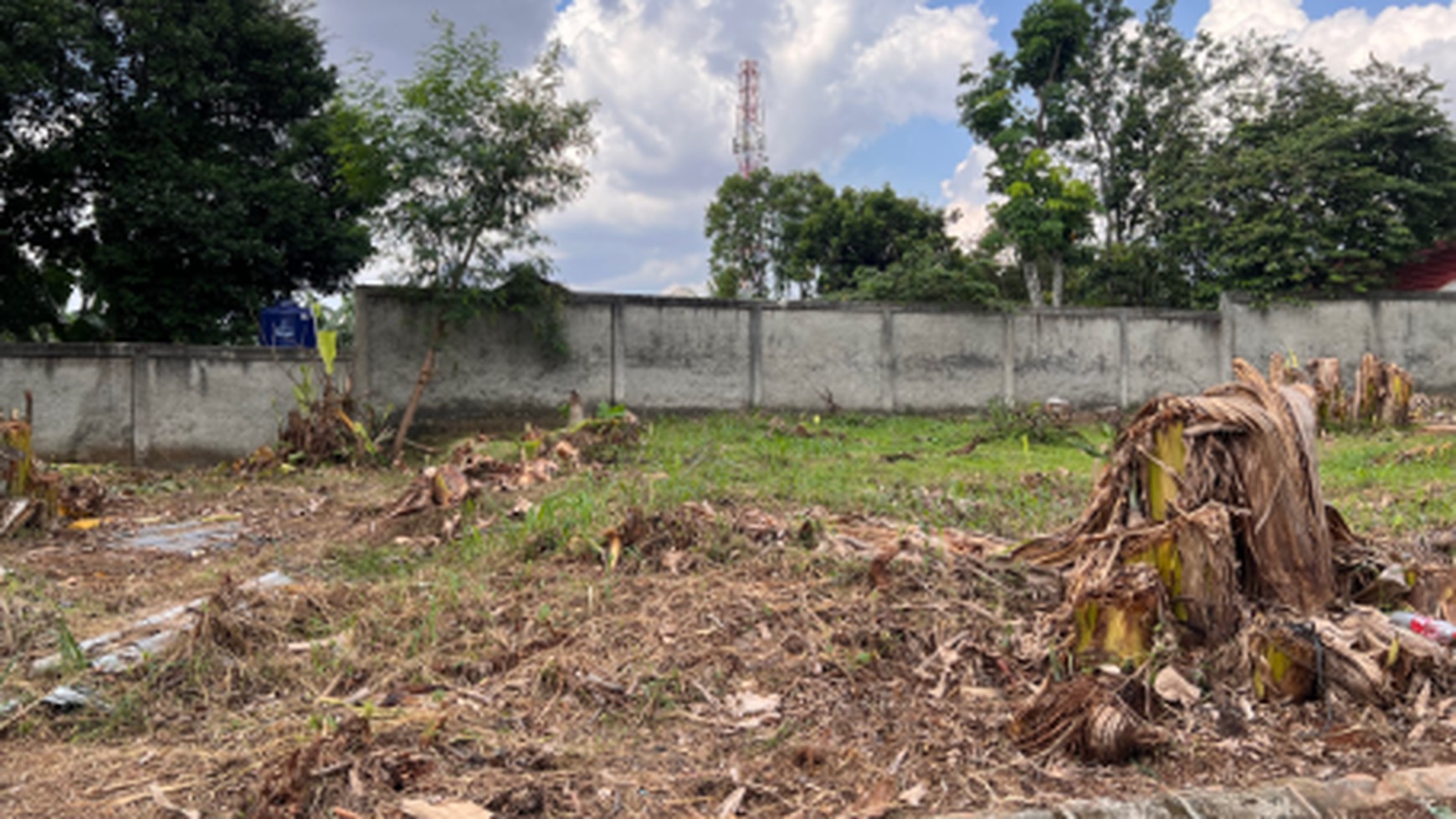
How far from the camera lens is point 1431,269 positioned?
19828mm

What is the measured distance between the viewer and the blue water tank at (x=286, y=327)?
38.3 ft

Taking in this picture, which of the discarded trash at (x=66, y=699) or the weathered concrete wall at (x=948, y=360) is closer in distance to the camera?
the discarded trash at (x=66, y=699)

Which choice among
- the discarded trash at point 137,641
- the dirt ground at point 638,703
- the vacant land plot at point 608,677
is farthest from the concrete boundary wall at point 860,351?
the discarded trash at point 137,641

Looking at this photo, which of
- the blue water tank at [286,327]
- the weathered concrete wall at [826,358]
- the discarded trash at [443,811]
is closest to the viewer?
the discarded trash at [443,811]

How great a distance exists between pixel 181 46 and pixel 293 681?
15.2 metres

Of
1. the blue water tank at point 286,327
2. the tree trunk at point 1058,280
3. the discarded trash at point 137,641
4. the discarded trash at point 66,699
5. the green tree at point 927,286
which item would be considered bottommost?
the discarded trash at point 66,699

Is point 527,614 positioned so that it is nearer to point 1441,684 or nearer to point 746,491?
point 746,491

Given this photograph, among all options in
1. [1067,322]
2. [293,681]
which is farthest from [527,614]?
[1067,322]

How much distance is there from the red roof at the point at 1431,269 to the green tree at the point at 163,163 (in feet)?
69.1

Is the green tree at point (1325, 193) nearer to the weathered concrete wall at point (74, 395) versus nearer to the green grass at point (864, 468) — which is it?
the green grass at point (864, 468)

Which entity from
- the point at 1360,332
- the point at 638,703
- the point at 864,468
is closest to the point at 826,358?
the point at 864,468

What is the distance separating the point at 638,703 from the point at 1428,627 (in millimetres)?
2795

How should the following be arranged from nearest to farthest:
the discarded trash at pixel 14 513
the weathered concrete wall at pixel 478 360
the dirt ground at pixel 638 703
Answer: the dirt ground at pixel 638 703
the discarded trash at pixel 14 513
the weathered concrete wall at pixel 478 360

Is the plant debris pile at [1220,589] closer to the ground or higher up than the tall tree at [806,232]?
closer to the ground
